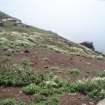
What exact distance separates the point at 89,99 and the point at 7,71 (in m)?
8.65

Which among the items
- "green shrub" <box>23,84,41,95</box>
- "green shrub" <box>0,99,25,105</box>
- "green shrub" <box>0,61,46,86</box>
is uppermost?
"green shrub" <box>0,61,46,86</box>

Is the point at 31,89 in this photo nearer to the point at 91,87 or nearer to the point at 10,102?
the point at 10,102

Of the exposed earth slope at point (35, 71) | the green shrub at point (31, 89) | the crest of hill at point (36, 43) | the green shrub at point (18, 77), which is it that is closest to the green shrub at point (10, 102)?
the exposed earth slope at point (35, 71)

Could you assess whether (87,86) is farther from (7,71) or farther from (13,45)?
(13,45)

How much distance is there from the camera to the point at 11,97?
2319cm

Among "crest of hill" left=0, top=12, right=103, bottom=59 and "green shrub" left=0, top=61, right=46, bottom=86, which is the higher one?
"crest of hill" left=0, top=12, right=103, bottom=59

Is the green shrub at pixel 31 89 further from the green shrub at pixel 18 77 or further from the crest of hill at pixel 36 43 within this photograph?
the crest of hill at pixel 36 43

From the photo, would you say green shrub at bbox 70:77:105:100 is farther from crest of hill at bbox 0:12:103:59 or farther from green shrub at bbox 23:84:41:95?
crest of hill at bbox 0:12:103:59

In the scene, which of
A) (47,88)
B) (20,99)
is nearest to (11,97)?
(20,99)

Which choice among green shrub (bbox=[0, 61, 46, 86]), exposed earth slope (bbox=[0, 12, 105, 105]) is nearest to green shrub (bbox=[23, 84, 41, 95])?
exposed earth slope (bbox=[0, 12, 105, 105])

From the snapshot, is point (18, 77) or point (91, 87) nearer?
point (91, 87)

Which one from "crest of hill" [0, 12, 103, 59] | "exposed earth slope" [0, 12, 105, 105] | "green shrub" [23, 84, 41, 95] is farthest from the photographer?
"crest of hill" [0, 12, 103, 59]

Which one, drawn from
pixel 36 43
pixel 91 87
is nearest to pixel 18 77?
pixel 91 87

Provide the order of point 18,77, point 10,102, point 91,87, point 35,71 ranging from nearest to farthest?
point 10,102, point 91,87, point 18,77, point 35,71
